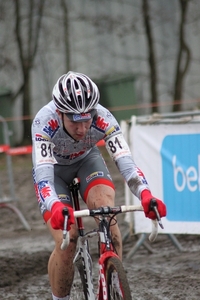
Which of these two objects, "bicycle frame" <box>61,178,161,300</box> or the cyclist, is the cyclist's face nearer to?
the cyclist

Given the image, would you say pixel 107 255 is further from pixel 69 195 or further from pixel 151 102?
pixel 151 102

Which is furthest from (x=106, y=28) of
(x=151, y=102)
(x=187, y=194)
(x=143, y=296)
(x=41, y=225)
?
(x=143, y=296)

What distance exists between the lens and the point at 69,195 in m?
5.44

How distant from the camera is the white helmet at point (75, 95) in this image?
489cm

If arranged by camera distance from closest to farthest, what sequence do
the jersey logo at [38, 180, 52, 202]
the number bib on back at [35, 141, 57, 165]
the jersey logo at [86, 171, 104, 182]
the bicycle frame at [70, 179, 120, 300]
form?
the bicycle frame at [70, 179, 120, 300]
the jersey logo at [38, 180, 52, 202]
the number bib on back at [35, 141, 57, 165]
the jersey logo at [86, 171, 104, 182]

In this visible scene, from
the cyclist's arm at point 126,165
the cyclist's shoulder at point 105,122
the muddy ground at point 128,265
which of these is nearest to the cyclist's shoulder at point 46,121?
the cyclist's shoulder at point 105,122

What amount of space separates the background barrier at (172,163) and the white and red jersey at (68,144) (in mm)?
2442

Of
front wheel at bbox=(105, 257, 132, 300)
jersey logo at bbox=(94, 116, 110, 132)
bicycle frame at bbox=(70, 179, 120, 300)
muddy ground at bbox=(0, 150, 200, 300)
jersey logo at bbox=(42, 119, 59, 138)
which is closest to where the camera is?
front wheel at bbox=(105, 257, 132, 300)

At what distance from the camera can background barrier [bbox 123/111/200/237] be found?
7.61 meters

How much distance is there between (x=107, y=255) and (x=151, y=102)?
699 inches

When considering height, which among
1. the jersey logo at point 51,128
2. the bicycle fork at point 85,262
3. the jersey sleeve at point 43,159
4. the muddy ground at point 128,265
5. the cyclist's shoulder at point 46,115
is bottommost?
the muddy ground at point 128,265

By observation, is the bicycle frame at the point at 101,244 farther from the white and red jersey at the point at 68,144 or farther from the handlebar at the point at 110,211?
the white and red jersey at the point at 68,144

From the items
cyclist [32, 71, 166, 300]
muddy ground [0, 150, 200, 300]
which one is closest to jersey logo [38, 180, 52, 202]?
cyclist [32, 71, 166, 300]

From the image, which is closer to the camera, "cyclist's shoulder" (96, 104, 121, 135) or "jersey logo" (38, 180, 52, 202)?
"jersey logo" (38, 180, 52, 202)
